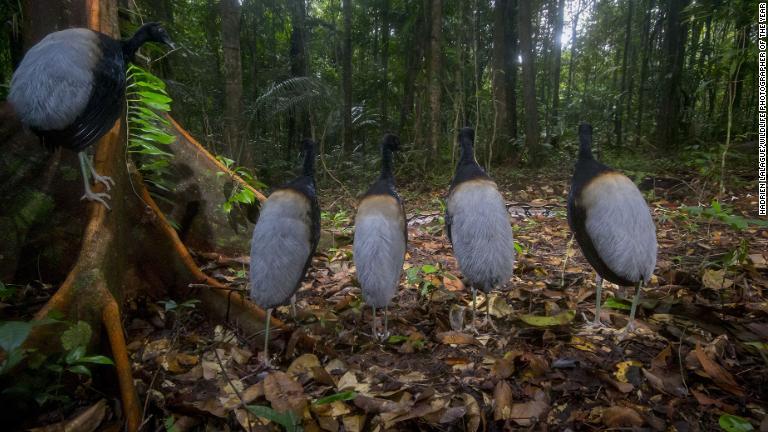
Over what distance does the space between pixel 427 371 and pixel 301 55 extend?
41.7 ft

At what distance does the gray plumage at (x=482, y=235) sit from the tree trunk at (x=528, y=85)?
23.3ft

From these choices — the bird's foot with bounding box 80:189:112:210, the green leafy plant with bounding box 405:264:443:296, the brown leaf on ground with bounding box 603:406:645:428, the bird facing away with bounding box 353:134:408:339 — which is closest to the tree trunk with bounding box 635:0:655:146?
the green leafy plant with bounding box 405:264:443:296

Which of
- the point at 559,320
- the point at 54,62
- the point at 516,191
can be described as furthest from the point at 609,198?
→ the point at 516,191

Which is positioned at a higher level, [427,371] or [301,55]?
[301,55]

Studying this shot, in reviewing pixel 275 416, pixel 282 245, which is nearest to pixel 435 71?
pixel 282 245

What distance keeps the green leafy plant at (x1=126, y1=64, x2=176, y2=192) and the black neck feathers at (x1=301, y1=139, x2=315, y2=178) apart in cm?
92

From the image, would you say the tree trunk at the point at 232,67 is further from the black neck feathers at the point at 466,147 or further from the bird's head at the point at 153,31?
the black neck feathers at the point at 466,147

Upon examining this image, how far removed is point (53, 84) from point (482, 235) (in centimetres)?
264

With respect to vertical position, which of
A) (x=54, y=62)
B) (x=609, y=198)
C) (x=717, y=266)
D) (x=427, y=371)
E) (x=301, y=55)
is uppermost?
(x=301, y=55)

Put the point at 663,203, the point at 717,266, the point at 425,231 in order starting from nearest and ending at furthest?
the point at 717,266 < the point at 425,231 < the point at 663,203

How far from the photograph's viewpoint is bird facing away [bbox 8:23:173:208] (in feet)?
7.04

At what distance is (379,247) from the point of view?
8.96ft

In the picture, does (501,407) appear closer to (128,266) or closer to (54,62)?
(128,266)

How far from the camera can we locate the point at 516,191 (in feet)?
25.6
